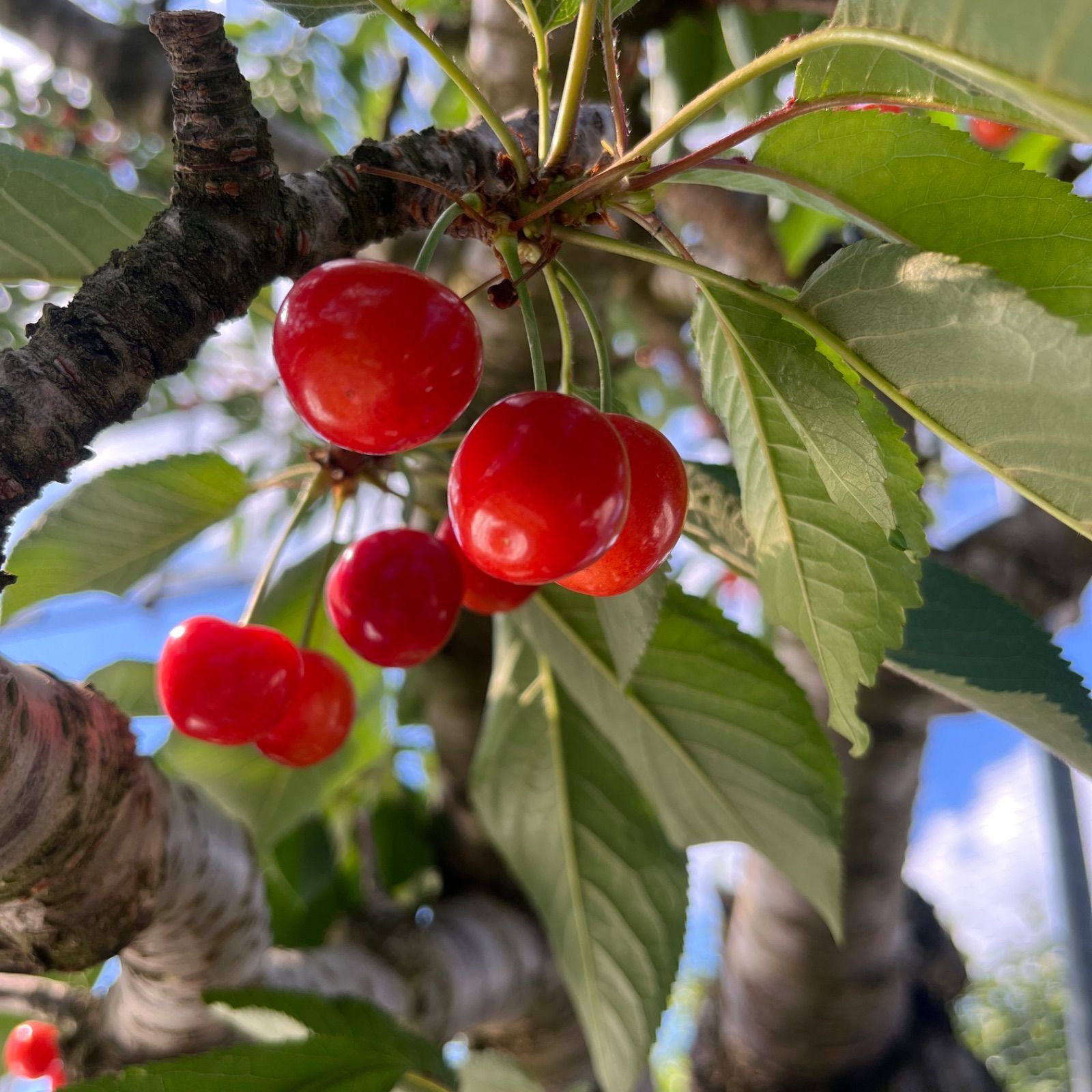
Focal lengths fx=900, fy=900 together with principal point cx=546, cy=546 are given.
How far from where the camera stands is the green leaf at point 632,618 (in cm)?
73

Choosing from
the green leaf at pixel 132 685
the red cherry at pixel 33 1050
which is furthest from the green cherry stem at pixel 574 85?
the red cherry at pixel 33 1050

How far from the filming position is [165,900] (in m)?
0.85

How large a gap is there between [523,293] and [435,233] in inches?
2.6

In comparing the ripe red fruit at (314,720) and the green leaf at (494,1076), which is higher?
the ripe red fruit at (314,720)

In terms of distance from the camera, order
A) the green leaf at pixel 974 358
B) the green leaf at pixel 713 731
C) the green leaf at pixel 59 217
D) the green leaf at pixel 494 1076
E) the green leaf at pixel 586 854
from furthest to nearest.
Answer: the green leaf at pixel 494 1076
the green leaf at pixel 586 854
the green leaf at pixel 713 731
the green leaf at pixel 59 217
the green leaf at pixel 974 358

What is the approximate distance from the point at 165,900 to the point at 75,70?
1.50 meters

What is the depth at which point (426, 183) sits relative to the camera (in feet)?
1.81

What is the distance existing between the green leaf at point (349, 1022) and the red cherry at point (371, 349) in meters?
0.54

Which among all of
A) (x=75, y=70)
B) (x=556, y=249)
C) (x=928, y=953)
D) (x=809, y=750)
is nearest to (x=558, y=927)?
(x=809, y=750)

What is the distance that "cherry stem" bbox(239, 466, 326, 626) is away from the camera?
934 mm

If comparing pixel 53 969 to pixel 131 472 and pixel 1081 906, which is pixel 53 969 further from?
pixel 1081 906

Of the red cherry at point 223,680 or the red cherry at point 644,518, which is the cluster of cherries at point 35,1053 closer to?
the red cherry at point 223,680

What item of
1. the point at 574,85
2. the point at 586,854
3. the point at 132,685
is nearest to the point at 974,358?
the point at 574,85

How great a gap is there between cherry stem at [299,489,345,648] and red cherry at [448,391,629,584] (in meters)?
0.46
